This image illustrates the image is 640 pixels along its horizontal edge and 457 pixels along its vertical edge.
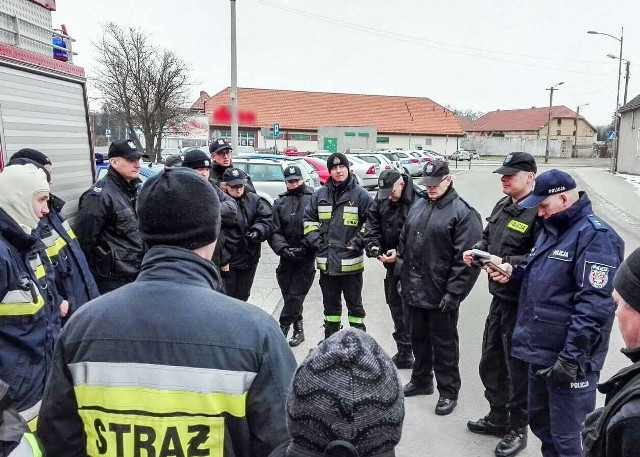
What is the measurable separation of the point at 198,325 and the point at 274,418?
0.33m

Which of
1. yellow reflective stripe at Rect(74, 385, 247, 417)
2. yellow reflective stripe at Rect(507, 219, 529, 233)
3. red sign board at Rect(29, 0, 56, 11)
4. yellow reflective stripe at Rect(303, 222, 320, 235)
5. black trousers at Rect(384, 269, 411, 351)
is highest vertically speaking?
red sign board at Rect(29, 0, 56, 11)

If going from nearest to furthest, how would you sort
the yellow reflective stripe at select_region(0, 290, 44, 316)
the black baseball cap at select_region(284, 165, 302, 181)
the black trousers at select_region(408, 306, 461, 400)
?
the yellow reflective stripe at select_region(0, 290, 44, 316) < the black trousers at select_region(408, 306, 461, 400) < the black baseball cap at select_region(284, 165, 302, 181)

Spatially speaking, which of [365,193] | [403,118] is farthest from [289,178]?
[403,118]

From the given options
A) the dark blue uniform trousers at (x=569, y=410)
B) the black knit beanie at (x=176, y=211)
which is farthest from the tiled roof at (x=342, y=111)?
the black knit beanie at (x=176, y=211)

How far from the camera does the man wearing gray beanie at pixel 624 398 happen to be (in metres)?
1.43

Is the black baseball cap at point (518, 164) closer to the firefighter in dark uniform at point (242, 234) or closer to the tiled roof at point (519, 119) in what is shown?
the firefighter in dark uniform at point (242, 234)

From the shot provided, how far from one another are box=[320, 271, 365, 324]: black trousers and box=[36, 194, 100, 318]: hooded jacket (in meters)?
2.31

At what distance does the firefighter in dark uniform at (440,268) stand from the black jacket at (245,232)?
1.66 metres

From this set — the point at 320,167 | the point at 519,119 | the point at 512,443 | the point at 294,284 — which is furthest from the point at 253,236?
the point at 519,119

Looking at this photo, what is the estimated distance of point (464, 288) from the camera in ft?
13.3

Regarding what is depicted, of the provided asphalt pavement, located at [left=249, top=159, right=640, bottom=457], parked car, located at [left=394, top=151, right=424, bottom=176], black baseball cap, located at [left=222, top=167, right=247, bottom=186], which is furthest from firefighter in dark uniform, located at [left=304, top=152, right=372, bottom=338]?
parked car, located at [left=394, top=151, right=424, bottom=176]

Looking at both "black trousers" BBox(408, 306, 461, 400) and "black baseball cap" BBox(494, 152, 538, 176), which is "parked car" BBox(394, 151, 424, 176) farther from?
"black baseball cap" BBox(494, 152, 538, 176)

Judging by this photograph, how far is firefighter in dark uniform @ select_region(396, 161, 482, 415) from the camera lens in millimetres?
4086

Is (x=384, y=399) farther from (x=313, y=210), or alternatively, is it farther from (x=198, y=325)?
(x=313, y=210)
